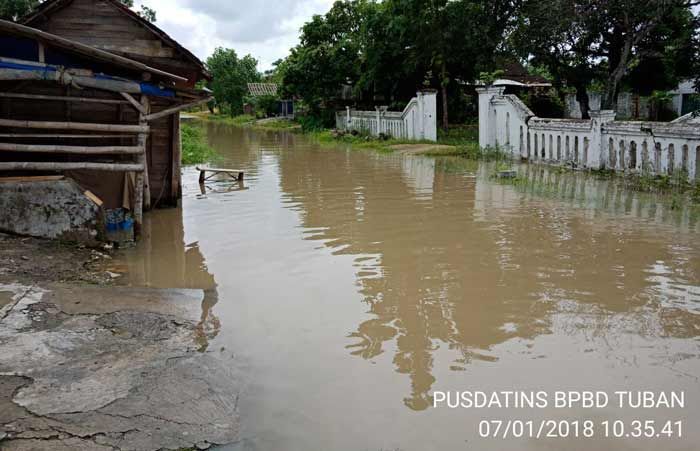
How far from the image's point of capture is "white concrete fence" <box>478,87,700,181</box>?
11.3m

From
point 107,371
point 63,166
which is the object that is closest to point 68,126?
point 63,166

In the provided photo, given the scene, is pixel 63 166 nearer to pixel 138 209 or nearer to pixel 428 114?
pixel 138 209

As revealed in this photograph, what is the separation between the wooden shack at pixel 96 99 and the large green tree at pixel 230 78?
55.6 m

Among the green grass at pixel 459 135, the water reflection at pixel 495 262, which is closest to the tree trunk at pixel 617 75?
the green grass at pixel 459 135

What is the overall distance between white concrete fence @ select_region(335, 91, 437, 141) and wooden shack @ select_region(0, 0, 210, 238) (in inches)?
509

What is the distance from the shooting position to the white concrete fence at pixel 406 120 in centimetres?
2259

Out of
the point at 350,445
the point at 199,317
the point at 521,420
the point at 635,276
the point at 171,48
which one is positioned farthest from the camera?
the point at 171,48

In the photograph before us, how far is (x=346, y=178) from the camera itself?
602 inches

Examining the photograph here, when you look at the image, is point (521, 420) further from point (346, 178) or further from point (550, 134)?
point (550, 134)

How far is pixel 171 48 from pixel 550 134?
31.0ft

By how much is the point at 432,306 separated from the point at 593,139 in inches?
378

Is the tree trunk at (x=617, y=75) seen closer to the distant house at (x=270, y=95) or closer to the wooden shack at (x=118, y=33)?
the wooden shack at (x=118, y=33)

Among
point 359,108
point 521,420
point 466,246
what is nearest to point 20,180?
point 466,246

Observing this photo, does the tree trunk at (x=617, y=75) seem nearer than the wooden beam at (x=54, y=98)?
No
